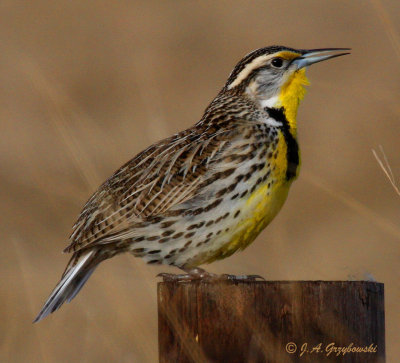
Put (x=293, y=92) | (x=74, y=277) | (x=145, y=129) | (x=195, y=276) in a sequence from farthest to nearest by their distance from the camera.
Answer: (x=145, y=129), (x=293, y=92), (x=74, y=277), (x=195, y=276)

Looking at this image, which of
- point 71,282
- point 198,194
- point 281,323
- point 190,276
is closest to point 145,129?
point 71,282

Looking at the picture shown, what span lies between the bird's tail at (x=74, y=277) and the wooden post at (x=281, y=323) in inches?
42.5

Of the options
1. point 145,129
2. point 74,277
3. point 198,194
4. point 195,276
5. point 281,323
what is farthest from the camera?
point 145,129

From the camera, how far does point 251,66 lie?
4457mm

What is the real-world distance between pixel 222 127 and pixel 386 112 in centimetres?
469

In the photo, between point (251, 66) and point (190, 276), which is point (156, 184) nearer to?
point (190, 276)

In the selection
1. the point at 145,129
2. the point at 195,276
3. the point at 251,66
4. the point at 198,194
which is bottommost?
the point at 195,276

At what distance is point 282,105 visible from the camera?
435 centimetres

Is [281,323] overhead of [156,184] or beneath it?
beneath

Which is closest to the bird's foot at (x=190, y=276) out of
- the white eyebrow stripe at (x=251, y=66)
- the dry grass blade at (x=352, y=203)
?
the dry grass blade at (x=352, y=203)

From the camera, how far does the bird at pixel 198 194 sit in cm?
402

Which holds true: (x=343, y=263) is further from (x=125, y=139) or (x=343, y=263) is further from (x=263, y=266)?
(x=125, y=139)

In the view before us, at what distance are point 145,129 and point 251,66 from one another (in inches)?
188

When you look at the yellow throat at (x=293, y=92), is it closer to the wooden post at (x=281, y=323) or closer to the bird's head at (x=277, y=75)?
the bird's head at (x=277, y=75)
